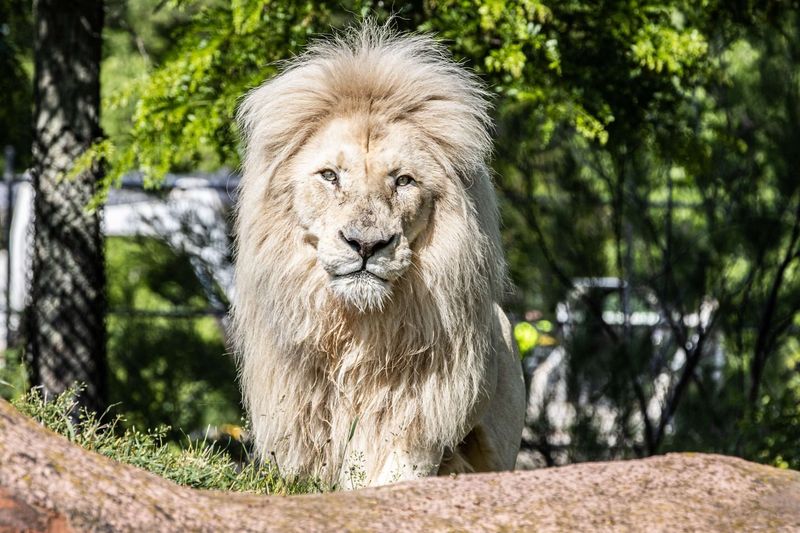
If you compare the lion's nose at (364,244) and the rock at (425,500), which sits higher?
the lion's nose at (364,244)

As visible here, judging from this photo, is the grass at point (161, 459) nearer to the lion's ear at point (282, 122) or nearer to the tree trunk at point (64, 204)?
the lion's ear at point (282, 122)

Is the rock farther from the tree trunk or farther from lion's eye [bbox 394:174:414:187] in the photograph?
the tree trunk

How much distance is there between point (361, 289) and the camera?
14.5 feet

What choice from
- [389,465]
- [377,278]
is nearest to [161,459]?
[389,465]

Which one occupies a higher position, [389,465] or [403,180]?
[403,180]

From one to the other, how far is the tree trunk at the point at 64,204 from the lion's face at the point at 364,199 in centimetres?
284

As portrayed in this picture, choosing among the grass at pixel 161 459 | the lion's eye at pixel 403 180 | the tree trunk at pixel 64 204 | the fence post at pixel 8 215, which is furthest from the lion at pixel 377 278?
the fence post at pixel 8 215

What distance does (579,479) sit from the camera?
3.44m

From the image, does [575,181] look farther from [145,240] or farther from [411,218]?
[411,218]

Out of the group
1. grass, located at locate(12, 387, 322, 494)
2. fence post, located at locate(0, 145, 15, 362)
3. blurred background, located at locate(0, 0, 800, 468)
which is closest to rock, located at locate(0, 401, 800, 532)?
grass, located at locate(12, 387, 322, 494)

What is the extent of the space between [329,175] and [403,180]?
30cm

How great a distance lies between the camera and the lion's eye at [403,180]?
4.66 meters

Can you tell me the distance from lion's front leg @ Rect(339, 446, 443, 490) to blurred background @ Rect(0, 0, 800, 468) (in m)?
2.15

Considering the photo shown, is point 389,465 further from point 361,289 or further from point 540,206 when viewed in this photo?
point 540,206
